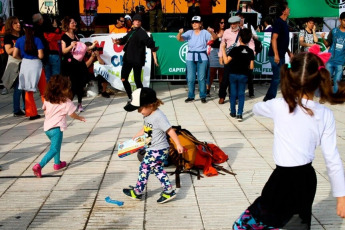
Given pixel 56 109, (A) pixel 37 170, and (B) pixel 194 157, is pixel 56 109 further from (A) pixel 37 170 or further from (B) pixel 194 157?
(B) pixel 194 157

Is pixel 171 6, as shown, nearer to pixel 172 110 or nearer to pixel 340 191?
pixel 172 110

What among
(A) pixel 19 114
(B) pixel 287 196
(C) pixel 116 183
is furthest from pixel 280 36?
(B) pixel 287 196

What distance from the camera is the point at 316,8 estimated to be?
12336 mm

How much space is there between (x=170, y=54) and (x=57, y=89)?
742cm

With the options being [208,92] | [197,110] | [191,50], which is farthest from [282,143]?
[208,92]

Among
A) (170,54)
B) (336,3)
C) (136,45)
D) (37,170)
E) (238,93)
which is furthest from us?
(170,54)

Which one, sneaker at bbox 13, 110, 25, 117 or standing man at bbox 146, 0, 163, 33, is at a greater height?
standing man at bbox 146, 0, 163, 33

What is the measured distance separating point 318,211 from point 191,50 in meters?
6.18

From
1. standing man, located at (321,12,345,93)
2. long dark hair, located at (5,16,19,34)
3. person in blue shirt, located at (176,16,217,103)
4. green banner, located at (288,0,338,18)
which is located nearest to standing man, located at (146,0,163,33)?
green banner, located at (288,0,338,18)

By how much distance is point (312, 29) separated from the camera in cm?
1150

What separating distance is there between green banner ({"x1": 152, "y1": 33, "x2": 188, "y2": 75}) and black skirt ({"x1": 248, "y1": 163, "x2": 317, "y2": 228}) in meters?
9.87

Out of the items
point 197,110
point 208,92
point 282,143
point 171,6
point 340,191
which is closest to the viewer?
point 340,191

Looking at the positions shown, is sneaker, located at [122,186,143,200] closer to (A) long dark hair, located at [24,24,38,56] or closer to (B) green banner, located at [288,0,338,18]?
(A) long dark hair, located at [24,24,38,56]

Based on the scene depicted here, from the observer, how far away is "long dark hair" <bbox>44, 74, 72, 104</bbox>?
5.05 metres
